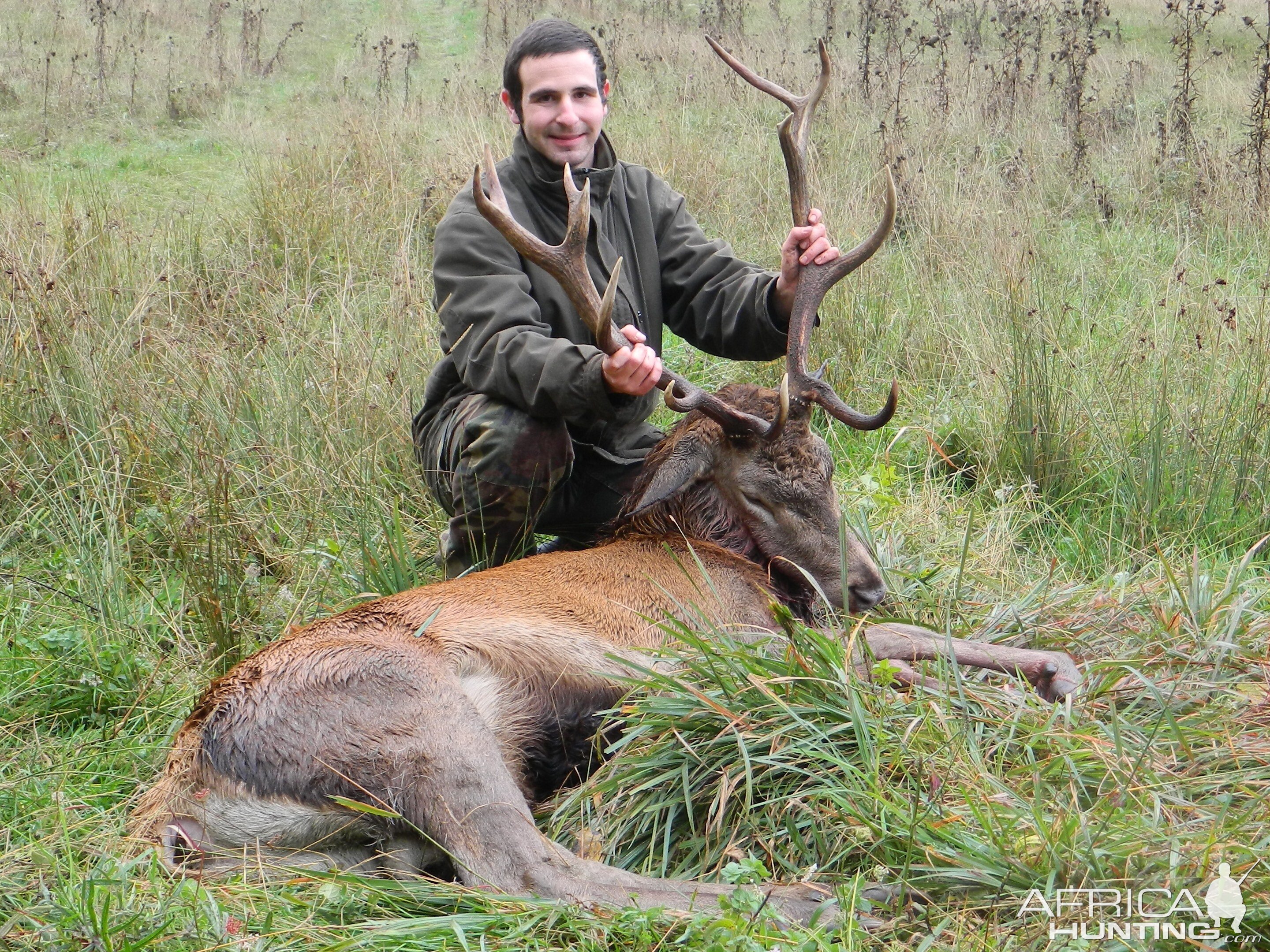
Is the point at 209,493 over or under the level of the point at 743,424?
under

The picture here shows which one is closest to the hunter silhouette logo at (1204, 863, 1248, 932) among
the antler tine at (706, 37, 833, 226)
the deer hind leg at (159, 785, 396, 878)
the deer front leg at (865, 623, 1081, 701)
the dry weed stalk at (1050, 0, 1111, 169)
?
the deer front leg at (865, 623, 1081, 701)

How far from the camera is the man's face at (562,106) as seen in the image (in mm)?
4371

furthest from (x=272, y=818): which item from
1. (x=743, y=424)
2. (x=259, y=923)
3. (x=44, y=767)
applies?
(x=743, y=424)

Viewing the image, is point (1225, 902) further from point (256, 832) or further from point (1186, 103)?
point (1186, 103)

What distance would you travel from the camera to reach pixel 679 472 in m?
3.94

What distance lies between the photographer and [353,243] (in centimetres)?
712

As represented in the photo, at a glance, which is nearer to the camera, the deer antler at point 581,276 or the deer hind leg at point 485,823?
the deer hind leg at point 485,823

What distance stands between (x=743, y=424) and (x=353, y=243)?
4024 millimetres

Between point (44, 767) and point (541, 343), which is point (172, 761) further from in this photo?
point (541, 343)

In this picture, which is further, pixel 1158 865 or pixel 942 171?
pixel 942 171

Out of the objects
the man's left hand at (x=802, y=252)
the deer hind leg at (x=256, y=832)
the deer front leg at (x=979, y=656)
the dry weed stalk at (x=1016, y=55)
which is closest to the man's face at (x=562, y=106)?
the man's left hand at (x=802, y=252)

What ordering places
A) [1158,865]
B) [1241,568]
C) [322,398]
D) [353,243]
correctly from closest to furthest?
[1158,865]
[1241,568]
[322,398]
[353,243]

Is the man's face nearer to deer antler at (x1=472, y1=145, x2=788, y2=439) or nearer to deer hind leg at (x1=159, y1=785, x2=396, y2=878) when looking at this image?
deer antler at (x1=472, y1=145, x2=788, y2=439)

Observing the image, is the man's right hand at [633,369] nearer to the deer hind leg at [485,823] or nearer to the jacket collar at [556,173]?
the jacket collar at [556,173]
